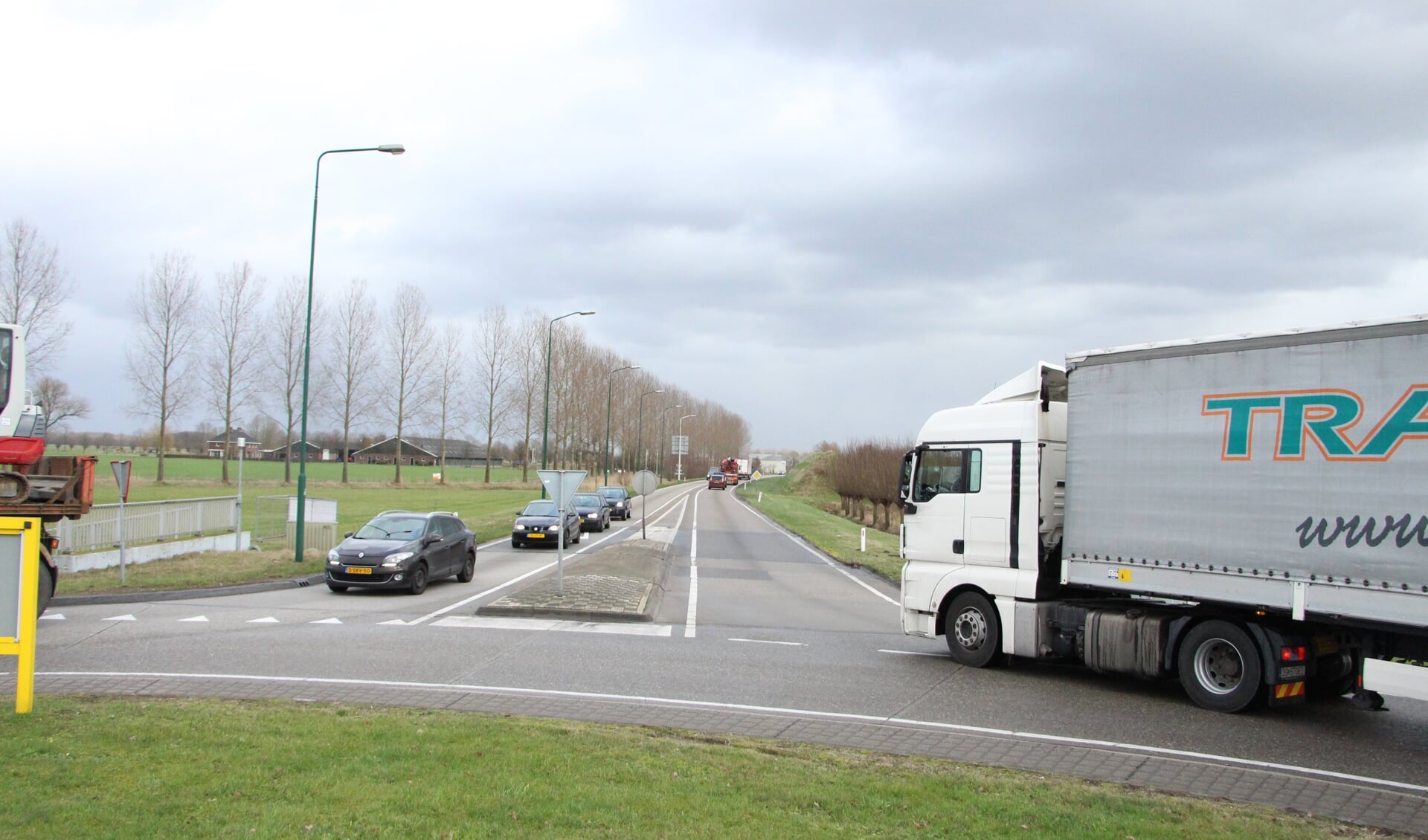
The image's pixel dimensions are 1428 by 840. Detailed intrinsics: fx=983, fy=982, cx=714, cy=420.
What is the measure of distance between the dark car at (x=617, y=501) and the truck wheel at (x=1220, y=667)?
39259 millimetres

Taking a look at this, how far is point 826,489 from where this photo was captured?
96000 mm

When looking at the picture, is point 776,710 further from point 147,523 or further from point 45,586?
point 147,523

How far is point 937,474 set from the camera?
12.0m

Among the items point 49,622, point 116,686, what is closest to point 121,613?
point 49,622

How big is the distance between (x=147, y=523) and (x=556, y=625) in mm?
12630

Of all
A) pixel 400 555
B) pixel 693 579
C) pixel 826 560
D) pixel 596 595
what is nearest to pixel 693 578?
pixel 693 579

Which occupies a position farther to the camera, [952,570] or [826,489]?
[826,489]

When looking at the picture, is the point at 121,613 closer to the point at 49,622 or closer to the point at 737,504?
the point at 49,622

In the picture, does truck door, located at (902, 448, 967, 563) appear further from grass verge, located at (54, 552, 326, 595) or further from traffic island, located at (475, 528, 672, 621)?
grass verge, located at (54, 552, 326, 595)

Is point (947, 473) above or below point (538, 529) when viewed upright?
above

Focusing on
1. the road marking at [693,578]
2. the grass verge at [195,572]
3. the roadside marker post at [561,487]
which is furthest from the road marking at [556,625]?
the grass verge at [195,572]

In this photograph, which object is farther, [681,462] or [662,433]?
[681,462]

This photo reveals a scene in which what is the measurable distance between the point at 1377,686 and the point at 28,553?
34.1 ft

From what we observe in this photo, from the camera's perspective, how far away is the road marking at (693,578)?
14.7 meters
